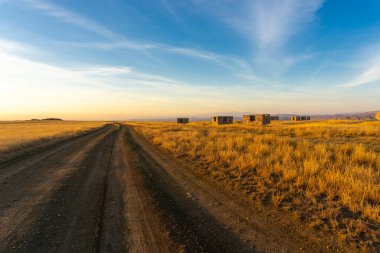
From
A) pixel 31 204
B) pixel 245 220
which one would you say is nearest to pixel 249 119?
pixel 245 220

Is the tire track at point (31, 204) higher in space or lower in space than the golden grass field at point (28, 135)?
lower

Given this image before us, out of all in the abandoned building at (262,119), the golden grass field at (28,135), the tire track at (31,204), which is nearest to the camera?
the tire track at (31,204)

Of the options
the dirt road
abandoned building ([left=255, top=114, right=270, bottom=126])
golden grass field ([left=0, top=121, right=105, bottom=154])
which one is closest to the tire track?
the dirt road

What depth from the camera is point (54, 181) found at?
22.8ft

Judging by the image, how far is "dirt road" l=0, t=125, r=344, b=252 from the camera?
130 inches

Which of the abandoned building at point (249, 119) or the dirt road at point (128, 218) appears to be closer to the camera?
the dirt road at point (128, 218)

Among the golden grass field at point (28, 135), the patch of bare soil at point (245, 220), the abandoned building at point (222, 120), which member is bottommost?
the patch of bare soil at point (245, 220)

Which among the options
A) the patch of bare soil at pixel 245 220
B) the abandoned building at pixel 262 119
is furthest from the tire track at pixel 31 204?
the abandoned building at pixel 262 119

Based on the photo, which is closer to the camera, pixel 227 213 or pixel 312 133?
pixel 227 213

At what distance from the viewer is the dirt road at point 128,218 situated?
10.8 ft

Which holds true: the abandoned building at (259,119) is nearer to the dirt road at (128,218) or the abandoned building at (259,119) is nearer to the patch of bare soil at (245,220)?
the dirt road at (128,218)

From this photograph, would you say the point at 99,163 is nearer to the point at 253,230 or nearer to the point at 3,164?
the point at 3,164

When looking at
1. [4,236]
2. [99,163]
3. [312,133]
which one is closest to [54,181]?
[99,163]

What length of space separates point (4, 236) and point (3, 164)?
A: 897 centimetres
